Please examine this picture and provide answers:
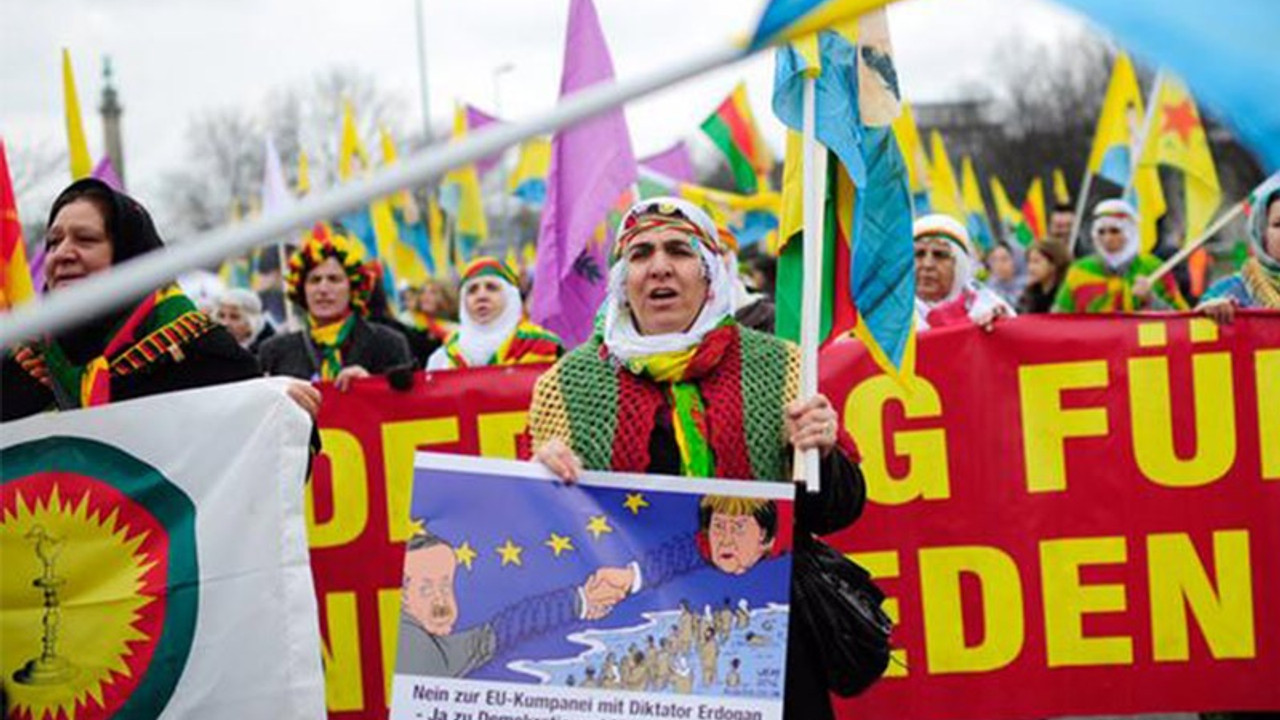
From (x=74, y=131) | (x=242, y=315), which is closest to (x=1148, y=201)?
(x=242, y=315)

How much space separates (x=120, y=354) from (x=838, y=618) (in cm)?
165

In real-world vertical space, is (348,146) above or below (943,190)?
above

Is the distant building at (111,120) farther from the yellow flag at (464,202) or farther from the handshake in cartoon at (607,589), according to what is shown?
the handshake in cartoon at (607,589)

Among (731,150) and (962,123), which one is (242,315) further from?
(962,123)

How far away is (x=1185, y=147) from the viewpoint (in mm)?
11734

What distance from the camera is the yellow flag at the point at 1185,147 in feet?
37.8

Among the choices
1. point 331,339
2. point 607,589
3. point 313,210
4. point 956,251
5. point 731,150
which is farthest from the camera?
point 731,150

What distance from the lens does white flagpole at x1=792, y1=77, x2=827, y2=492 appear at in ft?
13.4

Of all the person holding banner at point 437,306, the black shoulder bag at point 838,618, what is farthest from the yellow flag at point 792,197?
the person holding banner at point 437,306

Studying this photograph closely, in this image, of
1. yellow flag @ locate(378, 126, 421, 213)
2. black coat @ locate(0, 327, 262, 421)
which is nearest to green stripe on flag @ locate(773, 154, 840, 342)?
black coat @ locate(0, 327, 262, 421)

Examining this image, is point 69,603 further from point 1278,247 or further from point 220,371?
point 1278,247

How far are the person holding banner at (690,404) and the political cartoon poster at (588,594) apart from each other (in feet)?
0.33

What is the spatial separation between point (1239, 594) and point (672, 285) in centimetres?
299

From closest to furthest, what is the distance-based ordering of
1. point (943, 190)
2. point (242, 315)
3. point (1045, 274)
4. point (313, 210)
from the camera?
point (313, 210), point (1045, 274), point (242, 315), point (943, 190)
